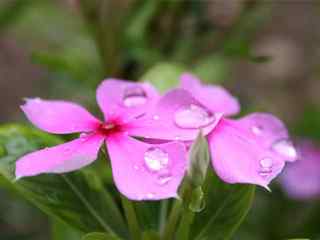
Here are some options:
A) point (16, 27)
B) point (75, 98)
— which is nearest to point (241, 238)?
point (75, 98)

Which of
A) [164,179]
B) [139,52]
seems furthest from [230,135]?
[139,52]

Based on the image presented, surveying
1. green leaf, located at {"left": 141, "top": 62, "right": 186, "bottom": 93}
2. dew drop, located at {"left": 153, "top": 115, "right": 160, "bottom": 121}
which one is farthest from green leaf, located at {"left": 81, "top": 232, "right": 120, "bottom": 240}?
green leaf, located at {"left": 141, "top": 62, "right": 186, "bottom": 93}

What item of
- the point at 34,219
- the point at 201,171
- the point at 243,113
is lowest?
the point at 34,219

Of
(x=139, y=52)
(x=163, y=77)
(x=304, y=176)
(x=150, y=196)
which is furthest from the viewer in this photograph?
(x=304, y=176)

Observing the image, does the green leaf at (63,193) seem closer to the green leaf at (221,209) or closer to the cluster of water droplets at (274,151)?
the green leaf at (221,209)

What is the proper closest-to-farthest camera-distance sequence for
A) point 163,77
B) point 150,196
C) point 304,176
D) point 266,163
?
point 150,196
point 266,163
point 163,77
point 304,176

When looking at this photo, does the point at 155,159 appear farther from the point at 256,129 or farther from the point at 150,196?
the point at 256,129

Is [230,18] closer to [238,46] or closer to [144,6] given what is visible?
[238,46]
